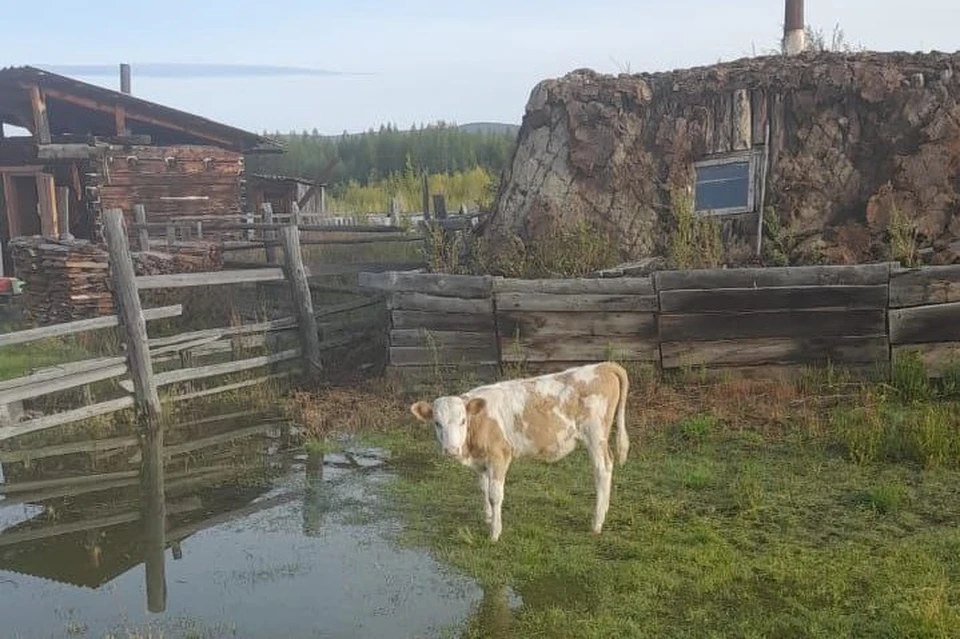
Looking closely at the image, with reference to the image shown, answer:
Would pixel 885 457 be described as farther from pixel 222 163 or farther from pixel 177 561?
pixel 222 163

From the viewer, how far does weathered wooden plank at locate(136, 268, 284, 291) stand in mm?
10641

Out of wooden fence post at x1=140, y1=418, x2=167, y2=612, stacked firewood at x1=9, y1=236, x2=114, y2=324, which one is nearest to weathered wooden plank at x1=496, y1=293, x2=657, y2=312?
wooden fence post at x1=140, y1=418, x2=167, y2=612

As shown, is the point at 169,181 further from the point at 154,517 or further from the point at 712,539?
the point at 712,539

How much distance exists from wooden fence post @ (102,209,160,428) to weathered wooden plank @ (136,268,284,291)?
0.80 ft

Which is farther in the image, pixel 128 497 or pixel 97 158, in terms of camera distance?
pixel 97 158

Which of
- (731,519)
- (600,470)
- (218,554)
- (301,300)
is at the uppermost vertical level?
(301,300)

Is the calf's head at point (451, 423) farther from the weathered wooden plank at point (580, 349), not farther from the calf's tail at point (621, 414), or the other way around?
the weathered wooden plank at point (580, 349)

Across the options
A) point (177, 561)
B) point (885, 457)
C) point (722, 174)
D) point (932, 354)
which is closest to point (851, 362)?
point (932, 354)

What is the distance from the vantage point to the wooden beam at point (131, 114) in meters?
22.2

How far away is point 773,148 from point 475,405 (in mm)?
7593

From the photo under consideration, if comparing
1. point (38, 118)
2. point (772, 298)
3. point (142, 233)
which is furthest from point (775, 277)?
point (38, 118)

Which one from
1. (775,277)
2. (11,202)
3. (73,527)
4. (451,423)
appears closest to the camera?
(451,423)

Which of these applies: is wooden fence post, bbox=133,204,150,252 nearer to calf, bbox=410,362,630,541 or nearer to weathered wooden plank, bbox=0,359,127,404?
weathered wooden plank, bbox=0,359,127,404

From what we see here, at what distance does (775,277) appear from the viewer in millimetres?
10078
